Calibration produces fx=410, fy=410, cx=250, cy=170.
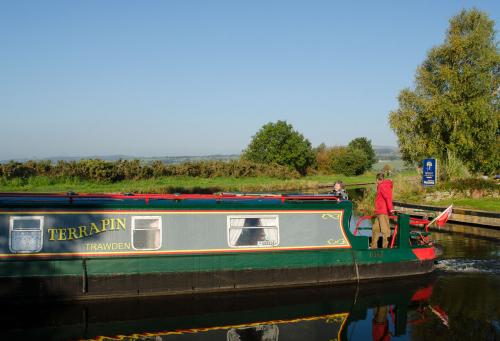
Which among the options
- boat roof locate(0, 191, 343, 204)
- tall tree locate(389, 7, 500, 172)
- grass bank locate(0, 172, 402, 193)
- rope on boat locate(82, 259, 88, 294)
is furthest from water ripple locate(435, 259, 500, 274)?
grass bank locate(0, 172, 402, 193)

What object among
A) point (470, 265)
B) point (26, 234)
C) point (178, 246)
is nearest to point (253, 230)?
point (178, 246)

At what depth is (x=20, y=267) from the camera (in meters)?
7.70

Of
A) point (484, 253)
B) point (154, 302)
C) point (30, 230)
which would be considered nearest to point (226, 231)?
point (154, 302)

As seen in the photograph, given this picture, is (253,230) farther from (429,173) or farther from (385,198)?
(429,173)

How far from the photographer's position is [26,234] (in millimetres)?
7973

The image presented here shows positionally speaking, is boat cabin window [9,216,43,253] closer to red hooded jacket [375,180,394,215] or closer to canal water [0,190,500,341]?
canal water [0,190,500,341]

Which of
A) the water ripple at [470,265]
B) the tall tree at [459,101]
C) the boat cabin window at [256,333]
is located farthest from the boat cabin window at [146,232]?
the tall tree at [459,101]

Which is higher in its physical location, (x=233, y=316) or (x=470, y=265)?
(x=470, y=265)

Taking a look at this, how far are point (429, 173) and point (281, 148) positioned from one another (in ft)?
134

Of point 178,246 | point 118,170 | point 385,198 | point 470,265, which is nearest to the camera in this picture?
point 178,246

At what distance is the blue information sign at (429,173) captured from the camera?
20.9 m

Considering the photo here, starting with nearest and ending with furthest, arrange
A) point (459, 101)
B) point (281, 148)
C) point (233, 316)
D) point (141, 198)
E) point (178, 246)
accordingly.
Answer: point (233, 316) → point (178, 246) → point (141, 198) → point (459, 101) → point (281, 148)

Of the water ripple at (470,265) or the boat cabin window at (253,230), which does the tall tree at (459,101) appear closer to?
the water ripple at (470,265)

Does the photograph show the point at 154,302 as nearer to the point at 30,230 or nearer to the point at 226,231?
the point at 226,231
